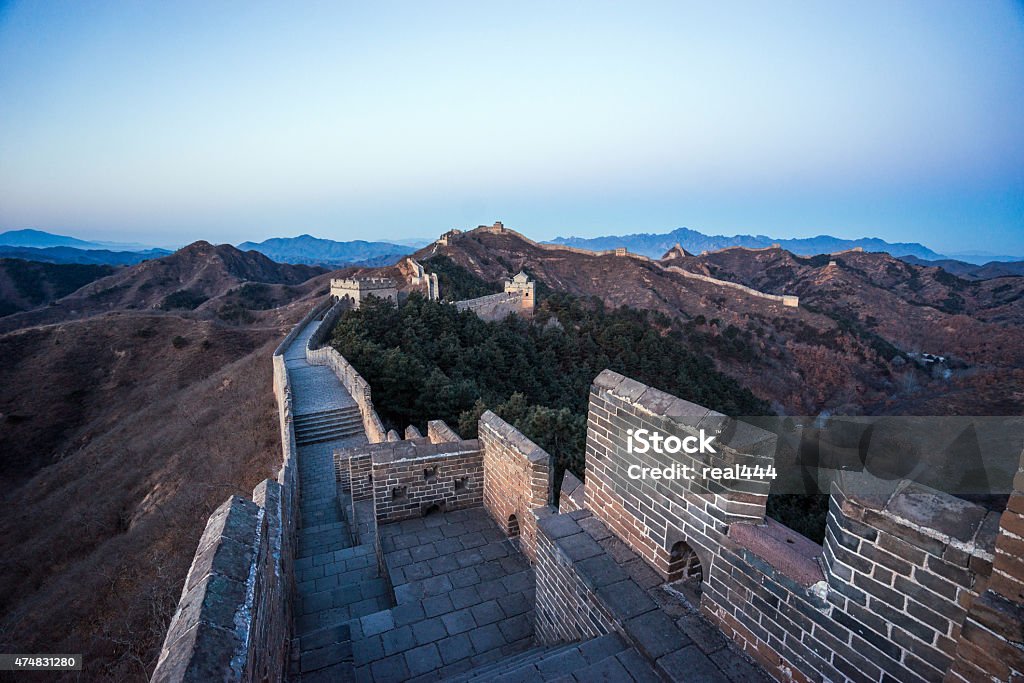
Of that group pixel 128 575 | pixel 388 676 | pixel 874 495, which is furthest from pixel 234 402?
pixel 874 495

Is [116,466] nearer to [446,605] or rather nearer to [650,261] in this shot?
[446,605]

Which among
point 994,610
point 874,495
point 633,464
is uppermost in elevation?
point 874,495

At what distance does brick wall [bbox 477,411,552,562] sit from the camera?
5.05 meters

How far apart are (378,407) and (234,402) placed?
19.9 feet

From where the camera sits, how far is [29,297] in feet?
198

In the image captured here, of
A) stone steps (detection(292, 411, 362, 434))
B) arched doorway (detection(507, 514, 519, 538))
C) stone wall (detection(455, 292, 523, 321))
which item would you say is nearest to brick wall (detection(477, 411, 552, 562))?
arched doorway (detection(507, 514, 519, 538))

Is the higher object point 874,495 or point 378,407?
point 874,495

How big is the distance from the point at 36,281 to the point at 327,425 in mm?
78264

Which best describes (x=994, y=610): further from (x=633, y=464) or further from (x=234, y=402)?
(x=234, y=402)

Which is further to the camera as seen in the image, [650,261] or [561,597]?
[650,261]

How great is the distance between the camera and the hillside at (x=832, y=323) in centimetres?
3553

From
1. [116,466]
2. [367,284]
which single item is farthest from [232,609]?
[367,284]

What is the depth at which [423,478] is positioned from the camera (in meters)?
6.11

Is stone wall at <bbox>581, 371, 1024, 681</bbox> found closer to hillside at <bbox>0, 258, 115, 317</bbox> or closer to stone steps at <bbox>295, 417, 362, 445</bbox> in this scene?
stone steps at <bbox>295, 417, 362, 445</bbox>
